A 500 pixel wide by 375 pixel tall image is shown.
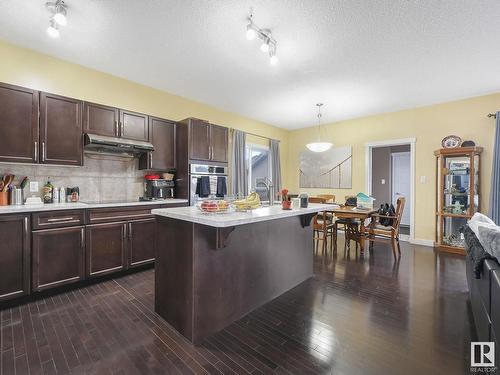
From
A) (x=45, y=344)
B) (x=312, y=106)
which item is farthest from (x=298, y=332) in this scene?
(x=312, y=106)

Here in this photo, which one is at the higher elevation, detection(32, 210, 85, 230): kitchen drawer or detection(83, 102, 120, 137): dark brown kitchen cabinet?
detection(83, 102, 120, 137): dark brown kitchen cabinet

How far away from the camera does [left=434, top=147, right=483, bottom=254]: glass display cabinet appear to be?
4.19 meters

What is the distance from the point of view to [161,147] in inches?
153

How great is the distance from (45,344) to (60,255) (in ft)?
3.61

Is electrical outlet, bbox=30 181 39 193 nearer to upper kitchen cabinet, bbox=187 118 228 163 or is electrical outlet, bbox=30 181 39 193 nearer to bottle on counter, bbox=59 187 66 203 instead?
bottle on counter, bbox=59 187 66 203

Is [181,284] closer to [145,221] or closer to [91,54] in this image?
[145,221]

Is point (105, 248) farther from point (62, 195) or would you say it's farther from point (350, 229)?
point (350, 229)

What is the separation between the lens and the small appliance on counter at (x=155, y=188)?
3.79 m

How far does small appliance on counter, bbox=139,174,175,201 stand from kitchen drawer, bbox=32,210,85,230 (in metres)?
1.03

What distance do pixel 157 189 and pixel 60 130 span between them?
1.44m

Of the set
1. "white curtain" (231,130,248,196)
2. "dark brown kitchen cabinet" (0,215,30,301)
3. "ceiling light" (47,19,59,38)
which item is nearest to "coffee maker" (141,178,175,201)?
"dark brown kitchen cabinet" (0,215,30,301)

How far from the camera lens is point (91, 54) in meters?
3.04

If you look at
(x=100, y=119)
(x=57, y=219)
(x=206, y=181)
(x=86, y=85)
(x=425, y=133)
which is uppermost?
(x=86, y=85)

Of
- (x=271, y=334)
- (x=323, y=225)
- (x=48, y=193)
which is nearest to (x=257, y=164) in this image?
(x=323, y=225)
